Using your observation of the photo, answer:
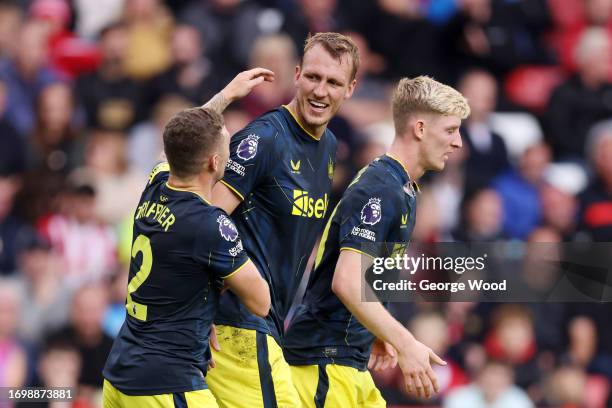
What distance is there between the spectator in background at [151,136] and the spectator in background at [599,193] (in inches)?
146

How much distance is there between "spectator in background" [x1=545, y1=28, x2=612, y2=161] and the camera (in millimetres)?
10992

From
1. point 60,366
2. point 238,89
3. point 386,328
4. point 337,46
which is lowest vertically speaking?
point 60,366

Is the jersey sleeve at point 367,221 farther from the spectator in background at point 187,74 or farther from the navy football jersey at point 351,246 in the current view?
the spectator in background at point 187,74

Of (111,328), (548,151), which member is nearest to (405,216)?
(111,328)

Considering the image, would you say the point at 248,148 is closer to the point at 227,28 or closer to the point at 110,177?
the point at 110,177


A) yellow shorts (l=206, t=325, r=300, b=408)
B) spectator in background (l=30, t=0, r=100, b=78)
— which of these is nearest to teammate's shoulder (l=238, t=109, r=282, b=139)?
yellow shorts (l=206, t=325, r=300, b=408)

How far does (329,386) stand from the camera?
19.0ft

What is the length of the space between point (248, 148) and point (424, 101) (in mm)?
933

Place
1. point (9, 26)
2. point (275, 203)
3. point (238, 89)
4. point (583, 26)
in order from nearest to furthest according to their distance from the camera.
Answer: point (275, 203) → point (238, 89) → point (9, 26) → point (583, 26)

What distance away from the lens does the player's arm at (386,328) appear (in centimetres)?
521

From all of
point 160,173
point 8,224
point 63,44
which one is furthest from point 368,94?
point 160,173

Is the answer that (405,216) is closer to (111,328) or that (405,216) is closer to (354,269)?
(354,269)

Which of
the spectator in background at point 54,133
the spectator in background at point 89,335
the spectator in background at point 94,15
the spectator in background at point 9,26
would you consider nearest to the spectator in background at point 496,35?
the spectator in background at point 94,15

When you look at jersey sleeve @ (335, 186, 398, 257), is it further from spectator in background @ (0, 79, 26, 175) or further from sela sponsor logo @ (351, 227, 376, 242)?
spectator in background @ (0, 79, 26, 175)
